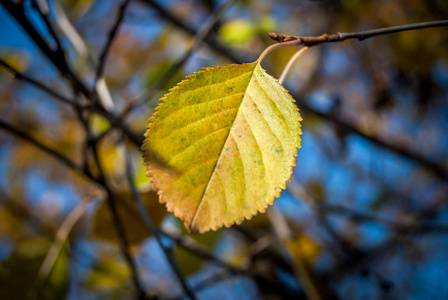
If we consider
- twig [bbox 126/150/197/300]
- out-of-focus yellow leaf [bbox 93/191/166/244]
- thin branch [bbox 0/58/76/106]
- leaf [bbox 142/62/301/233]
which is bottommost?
out-of-focus yellow leaf [bbox 93/191/166/244]

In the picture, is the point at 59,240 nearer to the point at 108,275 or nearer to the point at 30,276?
the point at 30,276

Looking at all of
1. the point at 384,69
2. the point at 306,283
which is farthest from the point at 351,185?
the point at 306,283

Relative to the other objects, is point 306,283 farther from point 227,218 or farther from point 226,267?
point 227,218

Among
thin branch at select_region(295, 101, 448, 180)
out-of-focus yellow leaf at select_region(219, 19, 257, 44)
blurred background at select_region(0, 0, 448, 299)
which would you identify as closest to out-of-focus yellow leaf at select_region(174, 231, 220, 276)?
blurred background at select_region(0, 0, 448, 299)

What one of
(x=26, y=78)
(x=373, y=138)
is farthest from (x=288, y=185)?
(x=26, y=78)

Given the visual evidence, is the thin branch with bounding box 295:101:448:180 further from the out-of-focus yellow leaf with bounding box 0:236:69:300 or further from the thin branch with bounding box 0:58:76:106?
the out-of-focus yellow leaf with bounding box 0:236:69:300

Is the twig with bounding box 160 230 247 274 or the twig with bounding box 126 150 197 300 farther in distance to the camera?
the twig with bounding box 160 230 247 274
